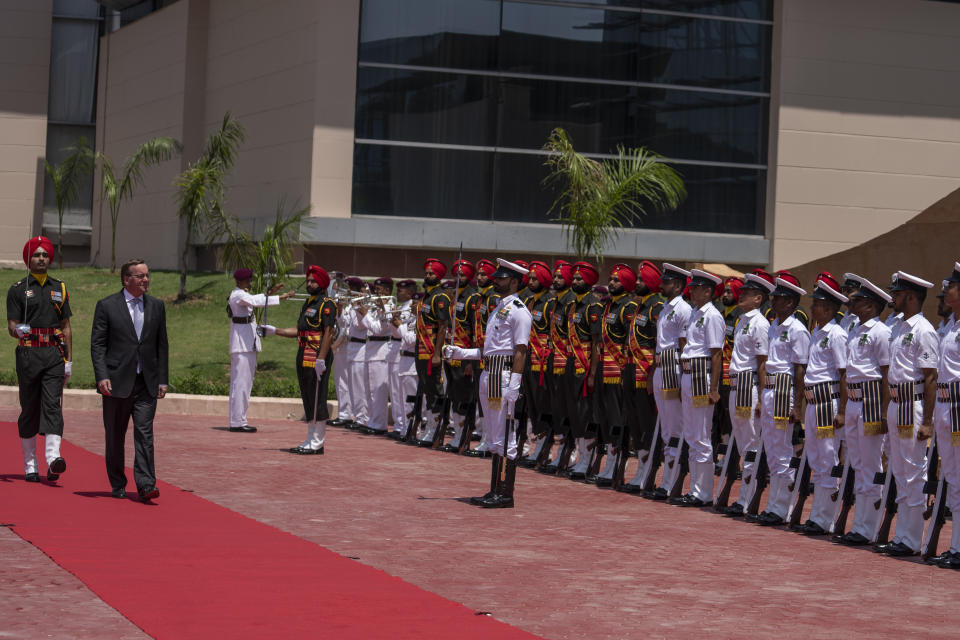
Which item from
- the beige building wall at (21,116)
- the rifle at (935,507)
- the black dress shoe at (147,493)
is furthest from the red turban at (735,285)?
the beige building wall at (21,116)

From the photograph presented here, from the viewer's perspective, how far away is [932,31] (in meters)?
35.2

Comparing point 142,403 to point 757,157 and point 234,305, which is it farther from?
point 757,157

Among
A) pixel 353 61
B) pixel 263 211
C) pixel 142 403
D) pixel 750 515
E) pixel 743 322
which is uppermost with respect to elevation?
pixel 353 61

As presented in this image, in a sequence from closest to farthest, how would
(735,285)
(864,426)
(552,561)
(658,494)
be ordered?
1. (552,561)
2. (864,426)
3. (658,494)
4. (735,285)

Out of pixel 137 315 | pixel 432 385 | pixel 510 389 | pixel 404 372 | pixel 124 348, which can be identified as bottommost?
pixel 432 385

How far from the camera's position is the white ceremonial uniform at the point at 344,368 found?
2155cm

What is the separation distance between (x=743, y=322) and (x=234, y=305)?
9240mm

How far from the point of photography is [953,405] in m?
10.6

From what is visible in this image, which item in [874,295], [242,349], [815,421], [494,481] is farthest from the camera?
[242,349]

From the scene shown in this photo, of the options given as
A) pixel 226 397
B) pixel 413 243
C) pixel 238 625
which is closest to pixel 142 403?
pixel 238 625

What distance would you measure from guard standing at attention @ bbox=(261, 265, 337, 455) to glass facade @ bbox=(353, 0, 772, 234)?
1512cm

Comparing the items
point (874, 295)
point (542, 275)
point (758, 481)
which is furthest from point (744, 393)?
point (542, 275)

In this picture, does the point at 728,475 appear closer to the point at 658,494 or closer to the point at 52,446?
the point at 658,494

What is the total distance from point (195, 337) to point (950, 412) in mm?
21568
